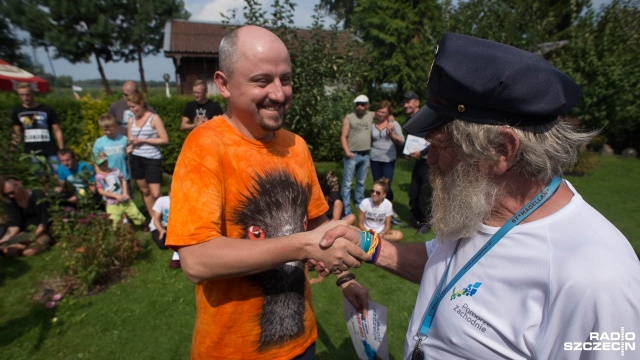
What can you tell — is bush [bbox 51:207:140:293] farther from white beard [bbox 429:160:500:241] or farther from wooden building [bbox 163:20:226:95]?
wooden building [bbox 163:20:226:95]

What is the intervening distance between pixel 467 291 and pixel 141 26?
120 feet

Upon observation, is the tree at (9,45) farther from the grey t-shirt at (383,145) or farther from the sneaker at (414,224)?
the sneaker at (414,224)

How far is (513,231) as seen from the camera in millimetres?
1288

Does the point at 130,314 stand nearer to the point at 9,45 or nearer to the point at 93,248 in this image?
the point at 93,248

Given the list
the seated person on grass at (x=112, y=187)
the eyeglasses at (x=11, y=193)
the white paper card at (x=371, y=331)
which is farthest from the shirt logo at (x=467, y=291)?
the eyeglasses at (x=11, y=193)

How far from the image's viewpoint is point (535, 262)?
3.87 ft

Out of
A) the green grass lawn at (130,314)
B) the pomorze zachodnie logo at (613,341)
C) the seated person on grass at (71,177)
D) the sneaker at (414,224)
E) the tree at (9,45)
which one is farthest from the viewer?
the tree at (9,45)

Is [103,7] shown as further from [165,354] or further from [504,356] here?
[504,356]

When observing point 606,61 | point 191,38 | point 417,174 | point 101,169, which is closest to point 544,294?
point 417,174

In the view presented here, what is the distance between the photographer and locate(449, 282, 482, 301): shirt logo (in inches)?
51.9

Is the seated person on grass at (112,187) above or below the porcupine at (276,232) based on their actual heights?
below

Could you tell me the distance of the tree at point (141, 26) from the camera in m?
30.9

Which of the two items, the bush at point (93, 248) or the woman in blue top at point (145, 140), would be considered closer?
the bush at point (93, 248)

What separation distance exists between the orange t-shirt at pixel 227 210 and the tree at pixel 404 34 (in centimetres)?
1425
